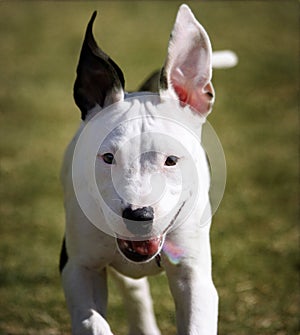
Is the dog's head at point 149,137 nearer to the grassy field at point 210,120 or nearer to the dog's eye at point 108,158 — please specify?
the dog's eye at point 108,158

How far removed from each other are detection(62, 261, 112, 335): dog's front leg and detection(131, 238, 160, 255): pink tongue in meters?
0.43

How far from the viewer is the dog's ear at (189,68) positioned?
3.83m

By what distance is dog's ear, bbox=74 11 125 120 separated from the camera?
3.88 metres

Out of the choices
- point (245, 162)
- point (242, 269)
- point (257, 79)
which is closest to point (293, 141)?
point (245, 162)

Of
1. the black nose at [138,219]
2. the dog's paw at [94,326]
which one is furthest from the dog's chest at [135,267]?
the black nose at [138,219]

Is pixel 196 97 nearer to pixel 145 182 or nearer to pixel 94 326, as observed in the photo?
pixel 145 182

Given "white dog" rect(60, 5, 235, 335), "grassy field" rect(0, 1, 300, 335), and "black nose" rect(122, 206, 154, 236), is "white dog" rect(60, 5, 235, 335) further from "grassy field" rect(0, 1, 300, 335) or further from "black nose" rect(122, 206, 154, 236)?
"grassy field" rect(0, 1, 300, 335)

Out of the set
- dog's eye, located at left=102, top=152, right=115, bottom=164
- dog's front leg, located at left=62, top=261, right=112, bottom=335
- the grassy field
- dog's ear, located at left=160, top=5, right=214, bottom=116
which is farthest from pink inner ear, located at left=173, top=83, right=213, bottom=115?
the grassy field

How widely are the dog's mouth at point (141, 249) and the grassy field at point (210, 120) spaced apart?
180cm

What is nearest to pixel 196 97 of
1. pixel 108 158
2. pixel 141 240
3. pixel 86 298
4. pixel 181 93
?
pixel 181 93

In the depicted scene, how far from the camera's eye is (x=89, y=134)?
12.7 ft

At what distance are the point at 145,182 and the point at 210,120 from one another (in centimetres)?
786

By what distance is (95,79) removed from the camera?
3980 millimetres

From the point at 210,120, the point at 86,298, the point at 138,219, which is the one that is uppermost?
→ the point at 138,219
